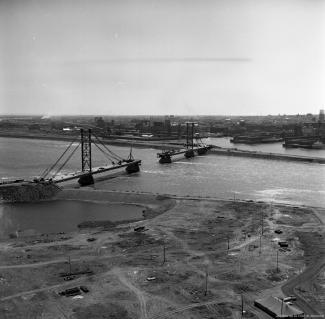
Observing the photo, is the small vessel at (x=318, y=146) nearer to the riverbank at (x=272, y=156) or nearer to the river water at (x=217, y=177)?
the riverbank at (x=272, y=156)

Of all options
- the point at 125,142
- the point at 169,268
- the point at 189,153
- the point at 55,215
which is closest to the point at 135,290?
the point at 169,268

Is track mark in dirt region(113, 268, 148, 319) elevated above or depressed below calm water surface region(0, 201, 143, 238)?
above

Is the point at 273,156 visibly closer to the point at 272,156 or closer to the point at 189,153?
the point at 272,156

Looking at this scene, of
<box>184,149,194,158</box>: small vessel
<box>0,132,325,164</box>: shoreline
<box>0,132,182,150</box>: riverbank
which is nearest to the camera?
<box>0,132,325,164</box>: shoreline

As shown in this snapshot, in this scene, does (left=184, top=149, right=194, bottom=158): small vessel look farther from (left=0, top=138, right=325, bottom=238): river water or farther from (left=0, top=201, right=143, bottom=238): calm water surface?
(left=0, top=201, right=143, bottom=238): calm water surface

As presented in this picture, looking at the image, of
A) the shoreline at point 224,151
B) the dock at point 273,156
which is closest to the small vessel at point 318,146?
the shoreline at point 224,151

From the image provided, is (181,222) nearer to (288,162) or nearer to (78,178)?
(78,178)

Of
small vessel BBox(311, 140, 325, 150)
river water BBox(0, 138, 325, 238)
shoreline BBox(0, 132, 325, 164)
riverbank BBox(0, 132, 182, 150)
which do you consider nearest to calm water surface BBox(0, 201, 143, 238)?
river water BBox(0, 138, 325, 238)
